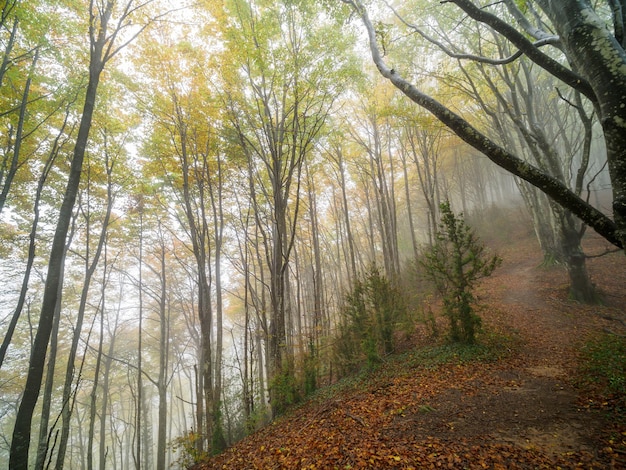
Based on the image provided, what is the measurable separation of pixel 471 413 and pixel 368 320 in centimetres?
340

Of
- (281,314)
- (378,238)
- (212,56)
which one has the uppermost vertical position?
(212,56)

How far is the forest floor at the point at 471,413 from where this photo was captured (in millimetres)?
2660

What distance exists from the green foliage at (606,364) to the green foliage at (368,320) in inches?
140

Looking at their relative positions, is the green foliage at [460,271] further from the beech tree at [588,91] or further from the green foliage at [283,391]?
the green foliage at [283,391]

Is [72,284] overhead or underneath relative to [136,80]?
underneath

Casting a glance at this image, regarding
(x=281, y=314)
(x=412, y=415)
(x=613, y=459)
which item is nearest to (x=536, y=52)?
(x=613, y=459)

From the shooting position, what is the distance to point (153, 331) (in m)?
20.7

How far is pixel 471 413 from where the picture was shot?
11.3 feet

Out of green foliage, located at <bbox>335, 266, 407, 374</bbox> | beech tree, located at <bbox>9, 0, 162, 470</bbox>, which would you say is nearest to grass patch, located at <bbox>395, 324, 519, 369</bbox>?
green foliage, located at <bbox>335, 266, 407, 374</bbox>

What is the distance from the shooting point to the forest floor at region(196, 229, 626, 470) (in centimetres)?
266

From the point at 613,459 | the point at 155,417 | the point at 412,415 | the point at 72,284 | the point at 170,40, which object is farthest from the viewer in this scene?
the point at 155,417

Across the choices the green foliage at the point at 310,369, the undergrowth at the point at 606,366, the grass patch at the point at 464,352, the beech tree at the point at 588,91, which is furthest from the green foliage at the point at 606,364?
the green foliage at the point at 310,369

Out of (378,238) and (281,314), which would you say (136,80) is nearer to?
(281,314)

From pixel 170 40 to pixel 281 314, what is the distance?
781 cm
